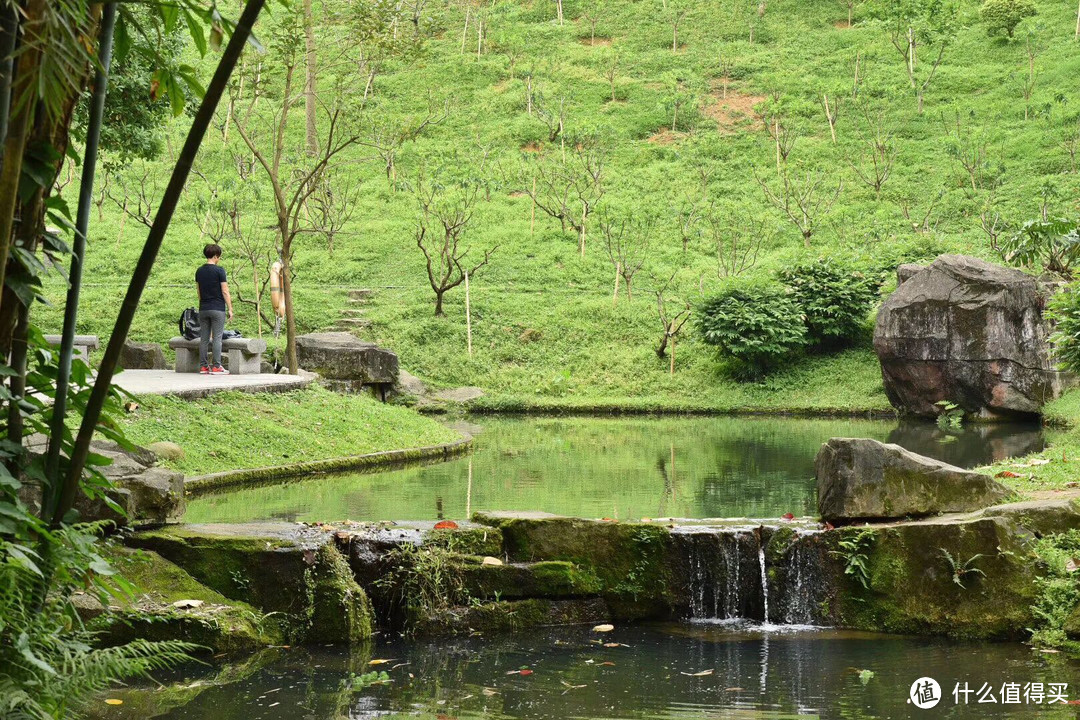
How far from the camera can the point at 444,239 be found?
3353 cm

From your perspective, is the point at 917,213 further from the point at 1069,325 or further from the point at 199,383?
the point at 199,383

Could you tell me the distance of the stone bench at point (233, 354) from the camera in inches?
755

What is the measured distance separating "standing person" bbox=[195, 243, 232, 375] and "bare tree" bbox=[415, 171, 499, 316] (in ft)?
38.2

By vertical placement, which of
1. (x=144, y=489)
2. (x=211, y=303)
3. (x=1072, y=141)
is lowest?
(x=144, y=489)

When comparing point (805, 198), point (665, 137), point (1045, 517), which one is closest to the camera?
point (1045, 517)

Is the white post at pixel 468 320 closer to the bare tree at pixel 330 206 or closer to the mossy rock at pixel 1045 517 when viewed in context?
the bare tree at pixel 330 206

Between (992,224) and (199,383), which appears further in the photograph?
(992,224)

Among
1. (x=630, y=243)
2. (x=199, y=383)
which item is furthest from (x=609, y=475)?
(x=630, y=243)

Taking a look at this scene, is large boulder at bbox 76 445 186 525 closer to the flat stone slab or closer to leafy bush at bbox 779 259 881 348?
the flat stone slab

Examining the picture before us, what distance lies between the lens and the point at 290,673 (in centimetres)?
700

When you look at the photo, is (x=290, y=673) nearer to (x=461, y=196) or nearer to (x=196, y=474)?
(x=196, y=474)

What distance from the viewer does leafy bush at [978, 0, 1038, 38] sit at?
4944 centimetres

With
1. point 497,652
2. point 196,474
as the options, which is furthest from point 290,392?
point 497,652

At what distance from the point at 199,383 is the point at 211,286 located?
1.79m
